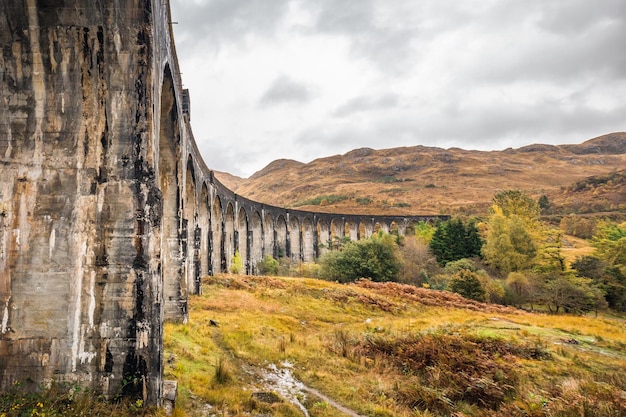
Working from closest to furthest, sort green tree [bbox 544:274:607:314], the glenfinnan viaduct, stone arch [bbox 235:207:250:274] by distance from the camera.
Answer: the glenfinnan viaduct → green tree [bbox 544:274:607:314] → stone arch [bbox 235:207:250:274]

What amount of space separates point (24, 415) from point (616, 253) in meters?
32.3

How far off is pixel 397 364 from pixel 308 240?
37.2m

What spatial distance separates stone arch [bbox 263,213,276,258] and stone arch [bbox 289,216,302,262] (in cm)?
474

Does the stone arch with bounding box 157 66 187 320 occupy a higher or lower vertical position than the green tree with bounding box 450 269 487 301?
higher

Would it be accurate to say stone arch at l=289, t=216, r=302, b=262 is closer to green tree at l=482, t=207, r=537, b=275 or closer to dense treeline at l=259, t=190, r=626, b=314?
dense treeline at l=259, t=190, r=626, b=314

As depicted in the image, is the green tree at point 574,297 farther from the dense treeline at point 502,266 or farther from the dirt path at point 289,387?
the dirt path at point 289,387

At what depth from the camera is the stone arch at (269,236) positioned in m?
35.8

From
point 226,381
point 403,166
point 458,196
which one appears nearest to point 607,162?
point 403,166

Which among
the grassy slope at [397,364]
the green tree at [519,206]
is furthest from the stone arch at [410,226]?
the grassy slope at [397,364]

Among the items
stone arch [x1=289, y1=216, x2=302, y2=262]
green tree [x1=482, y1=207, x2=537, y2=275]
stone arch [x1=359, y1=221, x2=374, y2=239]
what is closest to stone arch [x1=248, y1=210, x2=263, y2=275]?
stone arch [x1=289, y1=216, x2=302, y2=262]

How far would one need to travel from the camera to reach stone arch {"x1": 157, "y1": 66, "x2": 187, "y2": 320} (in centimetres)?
992

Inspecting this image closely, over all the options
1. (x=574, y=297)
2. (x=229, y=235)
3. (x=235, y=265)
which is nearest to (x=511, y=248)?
(x=574, y=297)

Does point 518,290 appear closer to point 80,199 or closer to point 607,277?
point 607,277

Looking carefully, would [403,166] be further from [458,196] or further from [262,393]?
[262,393]
